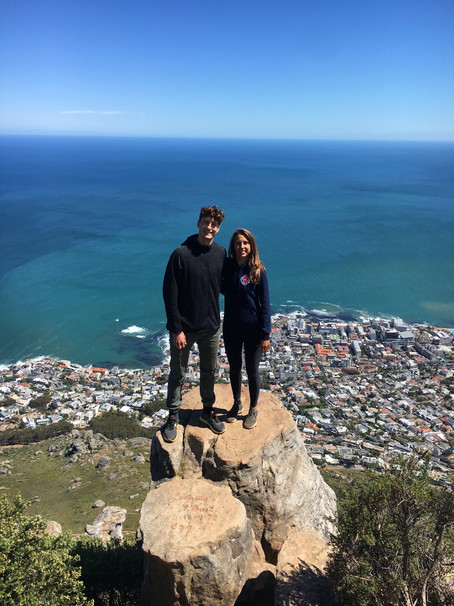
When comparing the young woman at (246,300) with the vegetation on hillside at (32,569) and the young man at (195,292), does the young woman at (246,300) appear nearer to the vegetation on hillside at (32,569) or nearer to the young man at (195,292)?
the young man at (195,292)

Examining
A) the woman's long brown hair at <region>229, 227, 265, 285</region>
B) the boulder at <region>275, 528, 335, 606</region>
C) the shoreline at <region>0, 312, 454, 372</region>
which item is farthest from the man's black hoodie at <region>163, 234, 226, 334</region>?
the shoreline at <region>0, 312, 454, 372</region>

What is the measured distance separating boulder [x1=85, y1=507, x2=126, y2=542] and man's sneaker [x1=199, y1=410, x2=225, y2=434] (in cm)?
1136

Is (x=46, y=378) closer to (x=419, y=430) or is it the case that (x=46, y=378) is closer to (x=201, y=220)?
(x=419, y=430)

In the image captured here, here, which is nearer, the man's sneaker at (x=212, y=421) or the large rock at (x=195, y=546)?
the large rock at (x=195, y=546)

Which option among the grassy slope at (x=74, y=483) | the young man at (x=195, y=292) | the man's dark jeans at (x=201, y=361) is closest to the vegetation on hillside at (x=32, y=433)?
the grassy slope at (x=74, y=483)

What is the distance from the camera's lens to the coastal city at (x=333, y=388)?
108 feet

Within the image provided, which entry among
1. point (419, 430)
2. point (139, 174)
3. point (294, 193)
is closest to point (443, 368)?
point (419, 430)

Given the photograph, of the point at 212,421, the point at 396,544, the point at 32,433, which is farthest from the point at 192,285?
the point at 32,433

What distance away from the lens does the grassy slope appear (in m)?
20.9

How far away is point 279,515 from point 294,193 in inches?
5449

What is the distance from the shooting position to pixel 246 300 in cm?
681

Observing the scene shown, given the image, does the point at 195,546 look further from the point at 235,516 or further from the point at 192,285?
the point at 192,285

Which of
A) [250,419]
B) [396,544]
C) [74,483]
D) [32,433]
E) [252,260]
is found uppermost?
[252,260]

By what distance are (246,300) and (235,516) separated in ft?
11.4
